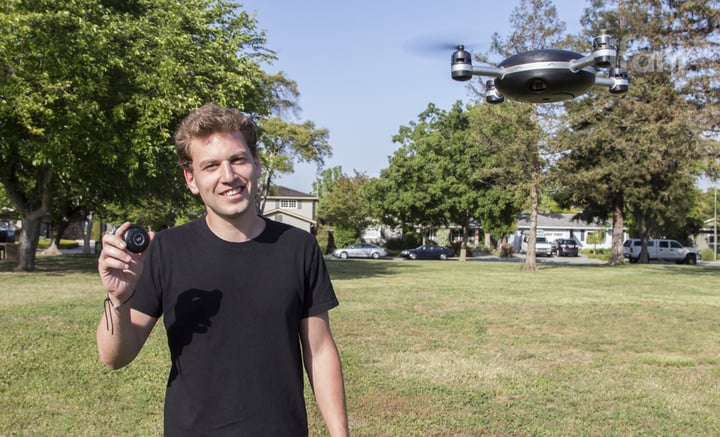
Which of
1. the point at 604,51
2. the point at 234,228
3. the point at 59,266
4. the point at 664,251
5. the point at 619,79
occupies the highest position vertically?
the point at 619,79

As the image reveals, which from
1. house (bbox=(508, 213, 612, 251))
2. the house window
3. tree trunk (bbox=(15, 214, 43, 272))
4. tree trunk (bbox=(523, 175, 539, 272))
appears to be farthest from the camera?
house (bbox=(508, 213, 612, 251))

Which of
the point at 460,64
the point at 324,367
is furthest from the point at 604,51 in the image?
the point at 324,367

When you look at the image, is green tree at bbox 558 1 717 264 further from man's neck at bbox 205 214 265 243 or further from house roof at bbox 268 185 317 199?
house roof at bbox 268 185 317 199

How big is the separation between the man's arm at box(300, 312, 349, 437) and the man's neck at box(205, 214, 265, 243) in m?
0.41

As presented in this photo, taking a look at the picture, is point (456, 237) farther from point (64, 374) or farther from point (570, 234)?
point (64, 374)

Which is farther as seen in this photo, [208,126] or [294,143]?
[294,143]

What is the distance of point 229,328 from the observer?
2295mm

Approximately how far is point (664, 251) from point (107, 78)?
1865 inches

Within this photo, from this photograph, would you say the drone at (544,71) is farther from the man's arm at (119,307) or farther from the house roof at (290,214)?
the house roof at (290,214)

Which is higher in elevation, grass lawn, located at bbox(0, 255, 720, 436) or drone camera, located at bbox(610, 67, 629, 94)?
drone camera, located at bbox(610, 67, 629, 94)

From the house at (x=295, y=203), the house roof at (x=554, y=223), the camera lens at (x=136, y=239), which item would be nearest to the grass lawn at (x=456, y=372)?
the camera lens at (x=136, y=239)

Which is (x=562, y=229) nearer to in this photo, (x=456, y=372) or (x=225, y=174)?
(x=456, y=372)

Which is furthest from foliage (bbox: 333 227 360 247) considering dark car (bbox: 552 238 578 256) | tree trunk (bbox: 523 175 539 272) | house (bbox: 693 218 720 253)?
house (bbox: 693 218 720 253)

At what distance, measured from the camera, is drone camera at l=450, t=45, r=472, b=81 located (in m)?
6.96
